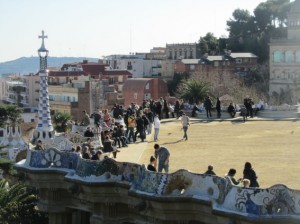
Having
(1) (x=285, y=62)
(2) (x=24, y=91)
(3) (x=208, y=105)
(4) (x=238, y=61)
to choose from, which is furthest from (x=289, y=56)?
(2) (x=24, y=91)

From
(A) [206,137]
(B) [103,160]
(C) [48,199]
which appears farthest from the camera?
(A) [206,137]

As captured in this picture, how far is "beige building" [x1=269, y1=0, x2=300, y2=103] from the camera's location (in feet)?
255

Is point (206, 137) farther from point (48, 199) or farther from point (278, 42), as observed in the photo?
point (278, 42)

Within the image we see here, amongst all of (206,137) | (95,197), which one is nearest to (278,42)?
(206,137)

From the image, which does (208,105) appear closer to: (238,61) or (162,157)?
(162,157)

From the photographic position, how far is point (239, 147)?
80.0 feet

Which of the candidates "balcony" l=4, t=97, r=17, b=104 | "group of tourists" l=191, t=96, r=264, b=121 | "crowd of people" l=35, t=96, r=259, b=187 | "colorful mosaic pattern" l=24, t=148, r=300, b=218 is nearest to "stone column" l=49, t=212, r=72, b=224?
"colorful mosaic pattern" l=24, t=148, r=300, b=218

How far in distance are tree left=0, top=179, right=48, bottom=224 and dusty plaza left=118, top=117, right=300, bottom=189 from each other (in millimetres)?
5634

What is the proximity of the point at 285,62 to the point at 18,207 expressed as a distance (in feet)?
183

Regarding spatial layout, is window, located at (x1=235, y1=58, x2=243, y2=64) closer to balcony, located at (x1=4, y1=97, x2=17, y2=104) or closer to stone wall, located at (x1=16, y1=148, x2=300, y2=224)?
balcony, located at (x1=4, y1=97, x2=17, y2=104)

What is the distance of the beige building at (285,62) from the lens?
255 feet

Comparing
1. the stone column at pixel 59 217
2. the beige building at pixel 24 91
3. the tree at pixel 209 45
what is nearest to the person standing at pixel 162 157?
the stone column at pixel 59 217

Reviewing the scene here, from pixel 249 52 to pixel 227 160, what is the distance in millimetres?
80520

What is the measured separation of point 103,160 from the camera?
1783cm
